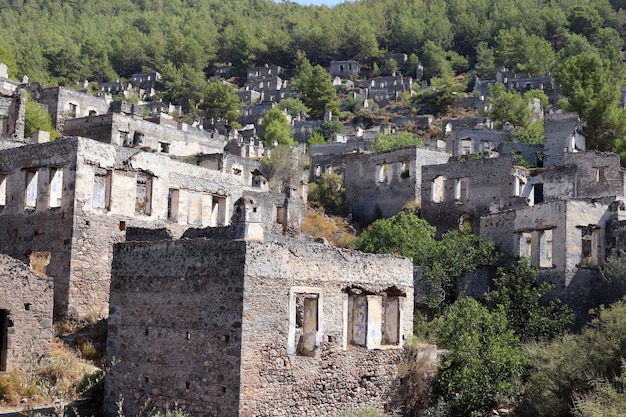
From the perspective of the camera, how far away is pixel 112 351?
19.8 meters

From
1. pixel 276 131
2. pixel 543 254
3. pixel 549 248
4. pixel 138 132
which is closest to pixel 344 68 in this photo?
pixel 276 131

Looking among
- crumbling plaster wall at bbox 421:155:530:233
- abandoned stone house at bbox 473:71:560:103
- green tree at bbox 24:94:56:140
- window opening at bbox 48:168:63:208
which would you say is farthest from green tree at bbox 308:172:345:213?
abandoned stone house at bbox 473:71:560:103

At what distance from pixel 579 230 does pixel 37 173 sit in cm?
1706

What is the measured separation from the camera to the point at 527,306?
2664cm

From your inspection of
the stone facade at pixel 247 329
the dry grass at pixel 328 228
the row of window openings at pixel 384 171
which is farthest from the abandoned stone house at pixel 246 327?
the row of window openings at pixel 384 171

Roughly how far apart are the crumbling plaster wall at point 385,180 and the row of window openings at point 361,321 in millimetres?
18513

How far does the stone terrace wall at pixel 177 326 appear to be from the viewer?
17.5 metres

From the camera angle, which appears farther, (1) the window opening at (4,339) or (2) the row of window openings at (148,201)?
(2) the row of window openings at (148,201)

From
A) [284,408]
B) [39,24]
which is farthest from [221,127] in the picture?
[39,24]

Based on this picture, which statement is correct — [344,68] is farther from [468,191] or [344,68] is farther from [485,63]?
[468,191]

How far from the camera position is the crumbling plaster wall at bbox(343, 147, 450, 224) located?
4038cm

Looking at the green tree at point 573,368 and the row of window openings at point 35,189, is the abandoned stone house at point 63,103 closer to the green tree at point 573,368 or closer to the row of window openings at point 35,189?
the row of window openings at point 35,189

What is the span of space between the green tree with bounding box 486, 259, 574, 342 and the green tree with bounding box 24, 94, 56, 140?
2355 cm

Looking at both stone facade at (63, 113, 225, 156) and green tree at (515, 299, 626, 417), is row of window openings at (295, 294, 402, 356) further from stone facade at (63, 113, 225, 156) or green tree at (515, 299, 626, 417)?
stone facade at (63, 113, 225, 156)
